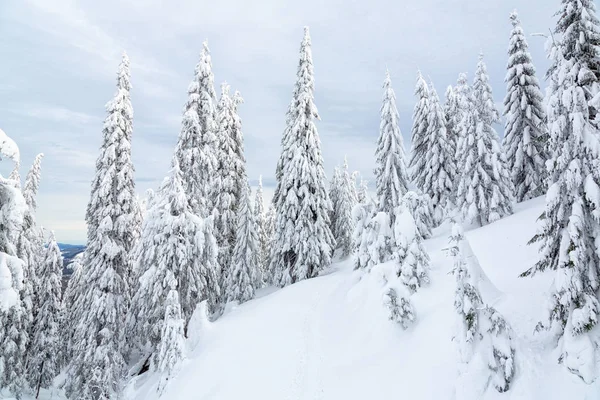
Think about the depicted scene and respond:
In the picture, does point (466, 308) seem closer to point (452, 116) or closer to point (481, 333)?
point (481, 333)

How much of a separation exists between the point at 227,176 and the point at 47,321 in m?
17.1

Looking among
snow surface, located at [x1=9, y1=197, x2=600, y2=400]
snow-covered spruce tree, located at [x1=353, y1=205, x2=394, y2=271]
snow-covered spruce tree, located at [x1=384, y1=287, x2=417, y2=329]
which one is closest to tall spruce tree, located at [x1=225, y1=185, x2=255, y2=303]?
snow surface, located at [x1=9, y1=197, x2=600, y2=400]

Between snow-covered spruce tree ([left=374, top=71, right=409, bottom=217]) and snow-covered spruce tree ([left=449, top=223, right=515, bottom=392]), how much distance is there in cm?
2124

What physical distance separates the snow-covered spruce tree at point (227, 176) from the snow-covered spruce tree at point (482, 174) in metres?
17.4

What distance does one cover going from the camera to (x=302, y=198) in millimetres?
28266

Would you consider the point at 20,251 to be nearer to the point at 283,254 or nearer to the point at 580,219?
the point at 283,254

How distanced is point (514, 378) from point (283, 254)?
21798 mm

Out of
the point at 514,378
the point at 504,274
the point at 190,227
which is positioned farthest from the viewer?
the point at 190,227

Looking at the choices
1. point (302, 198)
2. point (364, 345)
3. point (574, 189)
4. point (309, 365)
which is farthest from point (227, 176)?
point (574, 189)

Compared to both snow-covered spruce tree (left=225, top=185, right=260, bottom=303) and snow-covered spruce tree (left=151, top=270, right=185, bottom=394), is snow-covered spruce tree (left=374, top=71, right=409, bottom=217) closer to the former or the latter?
snow-covered spruce tree (left=225, top=185, right=260, bottom=303)

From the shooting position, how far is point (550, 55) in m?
8.80

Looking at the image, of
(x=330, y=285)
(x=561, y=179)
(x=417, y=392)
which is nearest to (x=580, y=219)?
(x=561, y=179)

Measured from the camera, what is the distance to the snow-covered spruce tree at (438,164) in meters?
33.4

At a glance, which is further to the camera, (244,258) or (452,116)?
(452,116)
